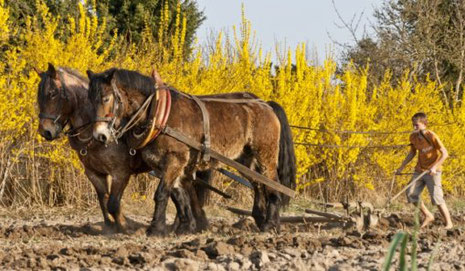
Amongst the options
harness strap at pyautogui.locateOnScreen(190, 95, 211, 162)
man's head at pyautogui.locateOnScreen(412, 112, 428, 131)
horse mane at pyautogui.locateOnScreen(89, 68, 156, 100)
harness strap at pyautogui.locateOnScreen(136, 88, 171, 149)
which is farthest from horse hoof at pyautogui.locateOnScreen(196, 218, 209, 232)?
man's head at pyautogui.locateOnScreen(412, 112, 428, 131)

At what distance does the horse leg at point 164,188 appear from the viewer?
263 inches

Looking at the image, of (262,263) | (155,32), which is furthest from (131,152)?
(155,32)

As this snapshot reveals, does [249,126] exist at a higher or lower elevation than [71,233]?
higher

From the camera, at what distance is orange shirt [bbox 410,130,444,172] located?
7488 millimetres

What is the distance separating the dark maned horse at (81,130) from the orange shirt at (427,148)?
292 centimetres

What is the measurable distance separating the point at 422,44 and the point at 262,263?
16.2 metres

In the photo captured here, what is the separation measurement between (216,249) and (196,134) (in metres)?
1.99

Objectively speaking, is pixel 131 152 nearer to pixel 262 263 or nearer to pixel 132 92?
pixel 132 92

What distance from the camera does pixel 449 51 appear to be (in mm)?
19875

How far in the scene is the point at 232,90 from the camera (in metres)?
10.9

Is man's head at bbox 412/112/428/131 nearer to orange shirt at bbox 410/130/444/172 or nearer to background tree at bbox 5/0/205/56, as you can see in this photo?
orange shirt at bbox 410/130/444/172

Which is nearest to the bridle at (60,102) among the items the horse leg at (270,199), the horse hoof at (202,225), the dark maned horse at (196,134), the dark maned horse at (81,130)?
the dark maned horse at (81,130)

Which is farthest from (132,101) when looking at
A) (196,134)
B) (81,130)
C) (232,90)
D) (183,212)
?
(232,90)

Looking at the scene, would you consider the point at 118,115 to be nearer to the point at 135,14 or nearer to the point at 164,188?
the point at 164,188
